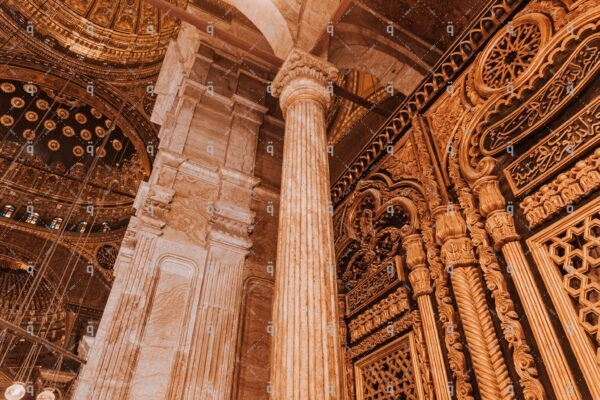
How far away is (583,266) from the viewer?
2.10 metres

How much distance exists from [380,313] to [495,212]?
1.46m

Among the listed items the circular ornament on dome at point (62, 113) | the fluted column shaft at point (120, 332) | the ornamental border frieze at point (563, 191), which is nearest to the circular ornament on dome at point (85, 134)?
the circular ornament on dome at point (62, 113)

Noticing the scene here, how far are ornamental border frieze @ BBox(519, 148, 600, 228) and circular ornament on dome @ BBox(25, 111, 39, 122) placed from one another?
13983mm

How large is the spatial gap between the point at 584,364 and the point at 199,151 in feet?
12.2

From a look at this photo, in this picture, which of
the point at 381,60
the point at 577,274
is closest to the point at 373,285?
the point at 577,274

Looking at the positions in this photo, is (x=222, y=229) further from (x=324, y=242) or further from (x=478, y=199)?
(x=478, y=199)

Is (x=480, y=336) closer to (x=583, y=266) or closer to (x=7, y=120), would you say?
(x=583, y=266)

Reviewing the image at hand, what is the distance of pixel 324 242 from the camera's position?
8.75ft

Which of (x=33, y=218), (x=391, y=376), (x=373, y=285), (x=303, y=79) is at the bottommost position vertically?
(x=391, y=376)

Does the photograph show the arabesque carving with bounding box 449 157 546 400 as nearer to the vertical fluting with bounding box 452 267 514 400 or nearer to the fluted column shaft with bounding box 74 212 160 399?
the vertical fluting with bounding box 452 267 514 400

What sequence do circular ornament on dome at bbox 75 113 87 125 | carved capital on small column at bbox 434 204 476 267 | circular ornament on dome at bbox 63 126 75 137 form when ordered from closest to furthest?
1. carved capital on small column at bbox 434 204 476 267
2. circular ornament on dome at bbox 75 113 87 125
3. circular ornament on dome at bbox 63 126 75 137

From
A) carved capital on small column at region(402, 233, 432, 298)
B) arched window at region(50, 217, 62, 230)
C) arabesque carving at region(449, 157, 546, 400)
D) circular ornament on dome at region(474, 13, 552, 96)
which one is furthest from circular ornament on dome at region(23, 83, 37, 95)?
arabesque carving at region(449, 157, 546, 400)

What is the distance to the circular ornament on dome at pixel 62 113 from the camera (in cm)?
1212

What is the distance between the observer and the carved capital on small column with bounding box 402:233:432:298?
3094 mm
